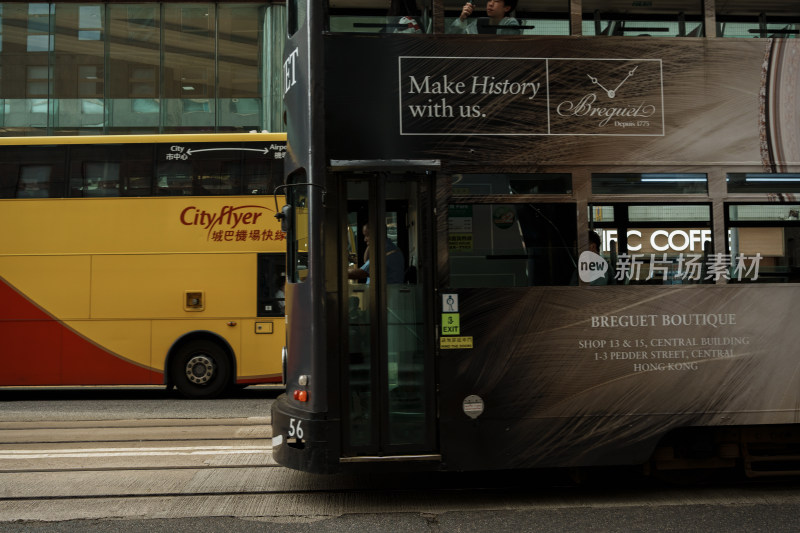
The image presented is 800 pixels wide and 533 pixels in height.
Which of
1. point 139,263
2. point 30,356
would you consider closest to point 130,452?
point 139,263

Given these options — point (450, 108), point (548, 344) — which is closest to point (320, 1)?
point (450, 108)

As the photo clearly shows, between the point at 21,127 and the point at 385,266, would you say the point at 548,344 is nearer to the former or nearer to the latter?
the point at 385,266

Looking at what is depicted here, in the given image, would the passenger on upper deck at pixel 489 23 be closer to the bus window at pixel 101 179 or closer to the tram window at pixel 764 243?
the tram window at pixel 764 243

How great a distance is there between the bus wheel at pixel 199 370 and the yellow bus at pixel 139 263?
0.02m

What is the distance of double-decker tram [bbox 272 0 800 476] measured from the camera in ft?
17.6

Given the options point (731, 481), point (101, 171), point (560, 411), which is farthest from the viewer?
point (101, 171)

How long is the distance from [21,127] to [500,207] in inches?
678

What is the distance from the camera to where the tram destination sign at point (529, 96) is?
548 centimetres

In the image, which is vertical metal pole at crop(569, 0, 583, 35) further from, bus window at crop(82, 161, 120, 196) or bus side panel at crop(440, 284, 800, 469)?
bus window at crop(82, 161, 120, 196)

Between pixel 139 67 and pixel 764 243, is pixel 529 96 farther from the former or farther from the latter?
pixel 139 67

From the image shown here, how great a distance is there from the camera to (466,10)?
5.56 m

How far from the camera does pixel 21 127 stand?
19.2 meters

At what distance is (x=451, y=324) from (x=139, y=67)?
16.6 meters

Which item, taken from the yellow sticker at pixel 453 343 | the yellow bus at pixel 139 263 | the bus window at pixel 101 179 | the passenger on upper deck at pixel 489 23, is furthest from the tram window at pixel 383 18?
the bus window at pixel 101 179
